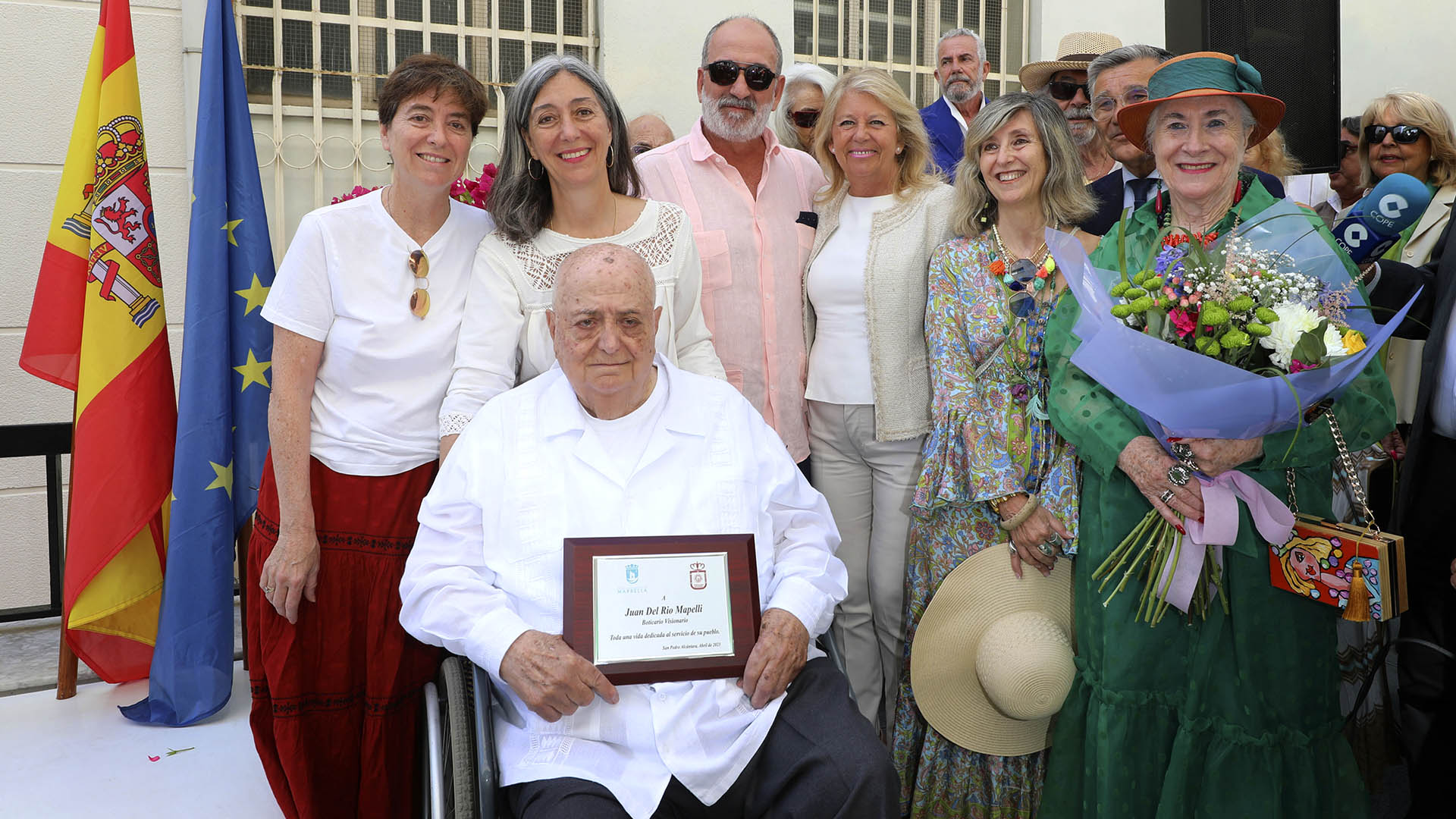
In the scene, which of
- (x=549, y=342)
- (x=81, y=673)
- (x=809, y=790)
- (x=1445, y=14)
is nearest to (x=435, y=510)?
(x=549, y=342)

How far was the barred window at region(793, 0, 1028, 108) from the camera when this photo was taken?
6195 mm

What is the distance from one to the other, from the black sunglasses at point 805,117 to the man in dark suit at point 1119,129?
1053 mm

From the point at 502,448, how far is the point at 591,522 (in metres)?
0.28

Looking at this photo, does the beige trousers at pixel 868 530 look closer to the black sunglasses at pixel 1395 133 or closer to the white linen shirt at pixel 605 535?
the white linen shirt at pixel 605 535

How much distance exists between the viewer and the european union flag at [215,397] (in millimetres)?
3398

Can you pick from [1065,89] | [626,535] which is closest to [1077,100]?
[1065,89]

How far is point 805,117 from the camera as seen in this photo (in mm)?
4062

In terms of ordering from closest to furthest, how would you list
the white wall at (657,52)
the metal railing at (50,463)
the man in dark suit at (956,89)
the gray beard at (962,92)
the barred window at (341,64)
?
the metal railing at (50,463), the man in dark suit at (956,89), the gray beard at (962,92), the barred window at (341,64), the white wall at (657,52)

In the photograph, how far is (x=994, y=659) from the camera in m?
2.62

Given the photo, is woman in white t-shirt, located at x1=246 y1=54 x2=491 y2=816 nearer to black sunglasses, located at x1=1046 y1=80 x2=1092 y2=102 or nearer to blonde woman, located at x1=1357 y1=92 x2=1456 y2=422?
black sunglasses, located at x1=1046 y1=80 x2=1092 y2=102

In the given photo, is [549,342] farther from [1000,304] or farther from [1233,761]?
[1233,761]

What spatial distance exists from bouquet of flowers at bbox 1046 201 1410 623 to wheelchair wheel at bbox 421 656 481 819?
1538mm

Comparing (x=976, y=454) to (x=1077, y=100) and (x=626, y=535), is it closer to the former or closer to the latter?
(x=626, y=535)

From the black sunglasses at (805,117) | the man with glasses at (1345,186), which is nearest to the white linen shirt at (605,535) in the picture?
the black sunglasses at (805,117)
